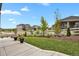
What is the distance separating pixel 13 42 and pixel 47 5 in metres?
0.63

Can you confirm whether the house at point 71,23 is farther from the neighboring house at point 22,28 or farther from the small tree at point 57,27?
the neighboring house at point 22,28

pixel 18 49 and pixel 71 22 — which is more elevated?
pixel 71 22

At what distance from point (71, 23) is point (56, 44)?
0.31 meters

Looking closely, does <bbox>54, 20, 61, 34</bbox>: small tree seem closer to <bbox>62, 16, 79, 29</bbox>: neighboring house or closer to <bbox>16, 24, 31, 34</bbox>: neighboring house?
<bbox>62, 16, 79, 29</bbox>: neighboring house

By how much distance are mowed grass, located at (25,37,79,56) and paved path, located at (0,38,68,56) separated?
5 cm

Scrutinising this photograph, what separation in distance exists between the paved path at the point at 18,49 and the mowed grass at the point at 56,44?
0.05 metres

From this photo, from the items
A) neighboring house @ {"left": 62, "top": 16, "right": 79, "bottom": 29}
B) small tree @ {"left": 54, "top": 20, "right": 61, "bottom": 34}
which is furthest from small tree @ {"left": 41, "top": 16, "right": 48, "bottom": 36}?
neighboring house @ {"left": 62, "top": 16, "right": 79, "bottom": 29}

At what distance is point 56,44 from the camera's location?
12.1 ft

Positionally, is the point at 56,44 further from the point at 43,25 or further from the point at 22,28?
the point at 22,28

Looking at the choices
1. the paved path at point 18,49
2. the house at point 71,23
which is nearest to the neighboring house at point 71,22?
the house at point 71,23

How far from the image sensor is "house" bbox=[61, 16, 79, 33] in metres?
3.68

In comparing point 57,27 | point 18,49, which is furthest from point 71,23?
point 18,49

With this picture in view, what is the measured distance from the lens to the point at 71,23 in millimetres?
3713

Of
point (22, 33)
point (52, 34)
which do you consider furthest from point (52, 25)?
point (22, 33)
